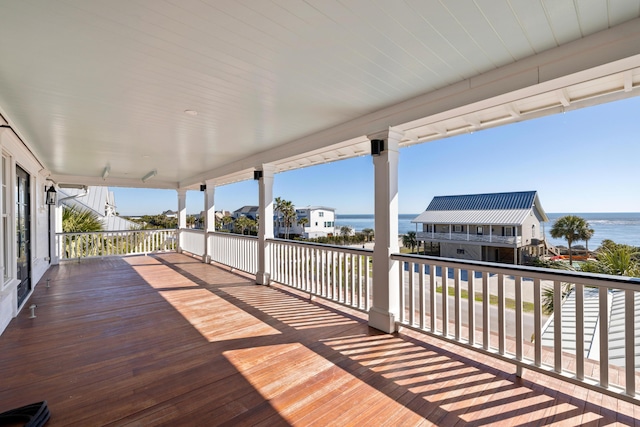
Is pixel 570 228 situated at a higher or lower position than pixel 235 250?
higher

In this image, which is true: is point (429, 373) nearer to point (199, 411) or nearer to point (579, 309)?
point (579, 309)

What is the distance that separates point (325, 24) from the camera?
5.58 ft

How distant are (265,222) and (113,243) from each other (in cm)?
593

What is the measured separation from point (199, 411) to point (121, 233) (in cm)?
847

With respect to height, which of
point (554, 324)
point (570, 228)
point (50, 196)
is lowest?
point (554, 324)

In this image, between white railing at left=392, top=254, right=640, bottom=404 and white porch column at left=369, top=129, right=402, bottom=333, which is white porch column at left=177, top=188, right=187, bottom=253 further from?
white railing at left=392, top=254, right=640, bottom=404

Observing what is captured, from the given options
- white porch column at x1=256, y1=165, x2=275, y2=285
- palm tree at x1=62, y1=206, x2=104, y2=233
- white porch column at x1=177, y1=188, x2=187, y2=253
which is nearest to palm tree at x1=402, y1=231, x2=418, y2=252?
white porch column at x1=256, y1=165, x2=275, y2=285

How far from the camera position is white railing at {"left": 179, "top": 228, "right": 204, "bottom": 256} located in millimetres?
8219

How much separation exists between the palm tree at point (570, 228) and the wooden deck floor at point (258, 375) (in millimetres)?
2435

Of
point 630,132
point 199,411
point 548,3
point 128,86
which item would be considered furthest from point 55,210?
point 630,132

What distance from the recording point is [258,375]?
7.48ft

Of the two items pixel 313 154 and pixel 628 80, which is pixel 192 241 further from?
pixel 628 80

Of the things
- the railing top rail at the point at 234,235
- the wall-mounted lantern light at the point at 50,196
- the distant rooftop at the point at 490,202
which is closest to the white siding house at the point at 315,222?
the railing top rail at the point at 234,235

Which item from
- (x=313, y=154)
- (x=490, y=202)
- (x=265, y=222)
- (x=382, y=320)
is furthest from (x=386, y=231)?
(x=265, y=222)
